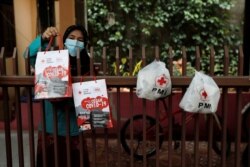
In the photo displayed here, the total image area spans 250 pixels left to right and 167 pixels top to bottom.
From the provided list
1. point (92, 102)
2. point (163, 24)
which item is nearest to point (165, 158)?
point (92, 102)

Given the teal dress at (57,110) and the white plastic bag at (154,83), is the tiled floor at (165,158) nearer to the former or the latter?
the teal dress at (57,110)

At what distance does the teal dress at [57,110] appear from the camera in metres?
2.66

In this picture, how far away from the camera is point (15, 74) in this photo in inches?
102

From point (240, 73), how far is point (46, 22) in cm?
532

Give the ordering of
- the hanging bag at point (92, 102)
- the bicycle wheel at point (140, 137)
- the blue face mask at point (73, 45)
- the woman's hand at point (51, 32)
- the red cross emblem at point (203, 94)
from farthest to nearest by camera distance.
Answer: the bicycle wheel at point (140, 137)
the blue face mask at point (73, 45)
the woman's hand at point (51, 32)
the hanging bag at point (92, 102)
the red cross emblem at point (203, 94)

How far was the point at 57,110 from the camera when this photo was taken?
2727 mm

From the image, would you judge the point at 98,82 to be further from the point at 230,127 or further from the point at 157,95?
the point at 230,127

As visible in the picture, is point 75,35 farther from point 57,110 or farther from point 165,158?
point 165,158

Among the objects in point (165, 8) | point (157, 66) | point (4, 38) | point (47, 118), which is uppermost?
point (165, 8)

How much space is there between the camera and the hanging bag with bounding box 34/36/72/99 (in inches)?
93.7

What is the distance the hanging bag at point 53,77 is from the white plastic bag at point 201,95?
821 mm

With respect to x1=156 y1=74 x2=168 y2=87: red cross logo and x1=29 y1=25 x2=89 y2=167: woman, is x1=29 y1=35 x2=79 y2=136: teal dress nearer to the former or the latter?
x1=29 y1=25 x2=89 y2=167: woman

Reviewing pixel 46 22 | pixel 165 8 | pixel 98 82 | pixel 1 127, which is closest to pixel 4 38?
pixel 46 22

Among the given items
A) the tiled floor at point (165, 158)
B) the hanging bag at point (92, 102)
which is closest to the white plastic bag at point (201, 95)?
the hanging bag at point (92, 102)
